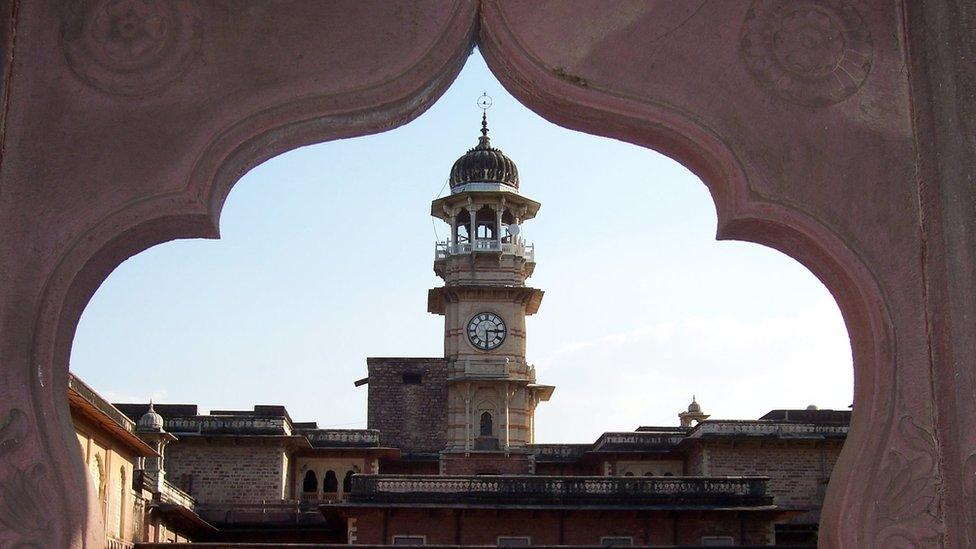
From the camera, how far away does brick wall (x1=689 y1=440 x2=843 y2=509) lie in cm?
4356

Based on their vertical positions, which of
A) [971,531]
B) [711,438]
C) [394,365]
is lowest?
[971,531]

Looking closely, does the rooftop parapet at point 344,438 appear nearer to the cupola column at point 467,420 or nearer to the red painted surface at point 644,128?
the cupola column at point 467,420

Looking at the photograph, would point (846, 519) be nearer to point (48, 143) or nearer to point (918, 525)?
point (918, 525)

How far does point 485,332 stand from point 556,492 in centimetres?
1545

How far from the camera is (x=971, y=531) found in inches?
139

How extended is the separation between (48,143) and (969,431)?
2.73 meters

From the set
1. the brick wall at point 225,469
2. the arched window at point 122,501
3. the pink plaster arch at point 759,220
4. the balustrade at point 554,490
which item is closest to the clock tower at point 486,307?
the brick wall at point 225,469

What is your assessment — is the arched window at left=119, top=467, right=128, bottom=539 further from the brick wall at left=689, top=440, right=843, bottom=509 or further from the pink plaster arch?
the pink plaster arch

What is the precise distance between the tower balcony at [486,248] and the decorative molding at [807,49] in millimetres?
45691

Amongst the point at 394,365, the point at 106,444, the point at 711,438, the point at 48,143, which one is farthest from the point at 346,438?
the point at 48,143

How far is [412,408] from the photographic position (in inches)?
1982

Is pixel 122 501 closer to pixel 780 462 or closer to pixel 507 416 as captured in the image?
pixel 507 416

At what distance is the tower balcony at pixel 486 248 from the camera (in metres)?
50.0

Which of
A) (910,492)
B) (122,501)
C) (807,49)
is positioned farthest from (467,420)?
(910,492)
